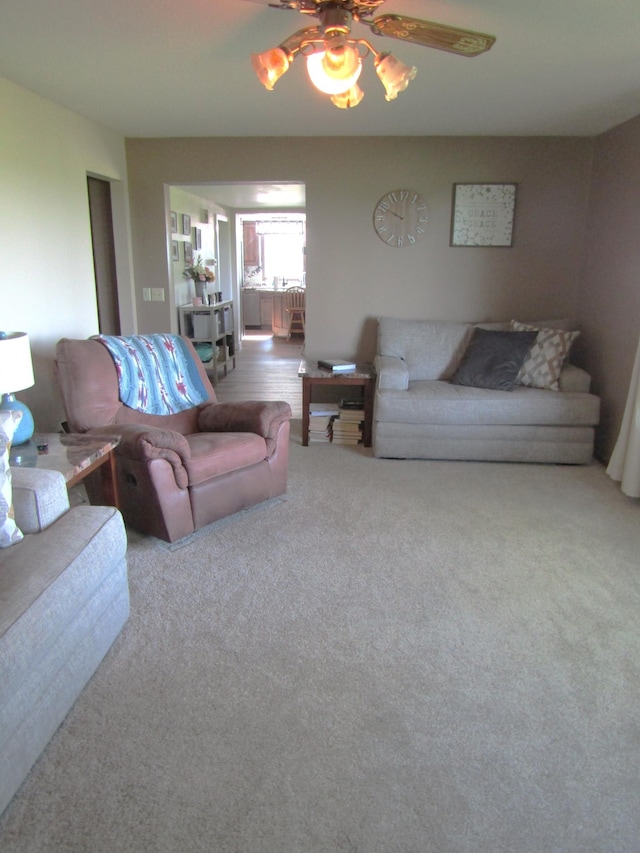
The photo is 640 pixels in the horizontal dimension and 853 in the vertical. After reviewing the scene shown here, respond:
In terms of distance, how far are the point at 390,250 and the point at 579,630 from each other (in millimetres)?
3443

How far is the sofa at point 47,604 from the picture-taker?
1.54 metres

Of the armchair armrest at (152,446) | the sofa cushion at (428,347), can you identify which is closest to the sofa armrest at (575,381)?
the sofa cushion at (428,347)

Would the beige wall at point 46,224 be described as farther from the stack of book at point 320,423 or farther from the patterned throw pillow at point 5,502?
the stack of book at point 320,423

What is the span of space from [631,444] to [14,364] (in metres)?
3.30

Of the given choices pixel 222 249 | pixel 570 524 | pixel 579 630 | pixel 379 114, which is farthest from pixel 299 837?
pixel 222 249

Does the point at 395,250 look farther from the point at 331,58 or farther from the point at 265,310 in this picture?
the point at 265,310

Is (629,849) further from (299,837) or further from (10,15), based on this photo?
(10,15)

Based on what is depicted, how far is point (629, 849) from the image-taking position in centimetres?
144

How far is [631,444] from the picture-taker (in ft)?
11.3

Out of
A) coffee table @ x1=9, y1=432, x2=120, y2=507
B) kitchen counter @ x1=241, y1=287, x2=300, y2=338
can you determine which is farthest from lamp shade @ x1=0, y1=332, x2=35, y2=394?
kitchen counter @ x1=241, y1=287, x2=300, y2=338

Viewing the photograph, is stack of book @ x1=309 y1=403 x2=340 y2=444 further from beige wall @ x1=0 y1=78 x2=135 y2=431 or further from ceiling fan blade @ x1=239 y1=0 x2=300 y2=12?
ceiling fan blade @ x1=239 y1=0 x2=300 y2=12

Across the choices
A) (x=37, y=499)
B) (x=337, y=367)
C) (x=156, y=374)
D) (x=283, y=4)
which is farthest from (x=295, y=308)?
(x=37, y=499)

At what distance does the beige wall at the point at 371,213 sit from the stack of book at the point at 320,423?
80cm

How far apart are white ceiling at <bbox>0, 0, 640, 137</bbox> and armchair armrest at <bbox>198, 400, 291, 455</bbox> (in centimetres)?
175
